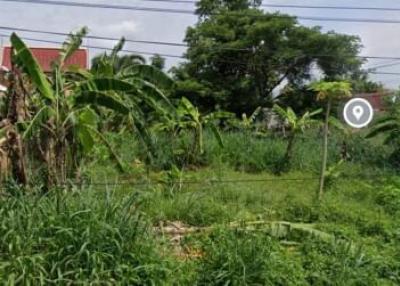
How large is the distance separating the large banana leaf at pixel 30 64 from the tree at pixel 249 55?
691 inches

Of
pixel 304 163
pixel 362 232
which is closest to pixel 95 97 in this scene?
pixel 362 232

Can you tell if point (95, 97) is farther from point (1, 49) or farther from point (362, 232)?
point (1, 49)

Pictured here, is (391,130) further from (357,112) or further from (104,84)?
(104,84)

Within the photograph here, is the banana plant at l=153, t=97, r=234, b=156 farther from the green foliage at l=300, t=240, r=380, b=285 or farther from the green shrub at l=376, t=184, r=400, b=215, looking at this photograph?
the green foliage at l=300, t=240, r=380, b=285

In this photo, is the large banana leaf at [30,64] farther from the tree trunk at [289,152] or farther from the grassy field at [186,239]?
the tree trunk at [289,152]

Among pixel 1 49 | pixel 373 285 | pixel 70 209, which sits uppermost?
pixel 1 49

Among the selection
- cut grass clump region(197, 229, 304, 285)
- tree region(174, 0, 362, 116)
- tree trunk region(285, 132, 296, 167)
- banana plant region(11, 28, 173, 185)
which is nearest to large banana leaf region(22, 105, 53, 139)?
banana plant region(11, 28, 173, 185)

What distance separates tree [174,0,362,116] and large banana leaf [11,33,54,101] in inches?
691

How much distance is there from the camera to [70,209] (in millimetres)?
5844

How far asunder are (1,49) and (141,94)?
1430cm

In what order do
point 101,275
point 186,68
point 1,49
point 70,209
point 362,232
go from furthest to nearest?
point 186,68
point 1,49
point 362,232
point 70,209
point 101,275

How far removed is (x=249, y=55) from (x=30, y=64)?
→ 767 inches

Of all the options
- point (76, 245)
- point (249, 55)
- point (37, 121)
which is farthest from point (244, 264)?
point (249, 55)

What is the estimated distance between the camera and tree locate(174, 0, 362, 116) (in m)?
25.5
